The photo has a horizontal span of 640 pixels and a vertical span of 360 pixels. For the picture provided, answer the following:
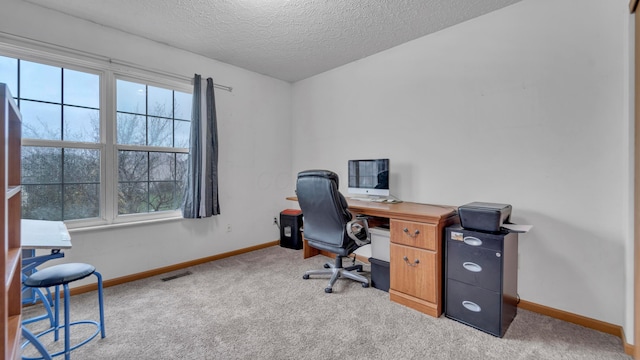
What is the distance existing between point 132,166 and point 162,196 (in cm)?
44

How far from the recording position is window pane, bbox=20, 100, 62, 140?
7.40ft

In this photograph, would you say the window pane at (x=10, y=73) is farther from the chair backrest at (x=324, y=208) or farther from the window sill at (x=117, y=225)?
the chair backrest at (x=324, y=208)

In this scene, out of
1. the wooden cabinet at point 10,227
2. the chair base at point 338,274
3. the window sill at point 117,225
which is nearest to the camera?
the wooden cabinet at point 10,227

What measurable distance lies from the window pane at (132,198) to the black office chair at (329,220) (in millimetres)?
1718

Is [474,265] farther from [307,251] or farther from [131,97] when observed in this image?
[131,97]

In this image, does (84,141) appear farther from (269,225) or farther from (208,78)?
(269,225)

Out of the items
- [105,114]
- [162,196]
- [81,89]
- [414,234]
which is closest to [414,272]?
[414,234]

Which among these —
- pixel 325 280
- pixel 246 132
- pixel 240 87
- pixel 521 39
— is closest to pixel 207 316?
pixel 325 280

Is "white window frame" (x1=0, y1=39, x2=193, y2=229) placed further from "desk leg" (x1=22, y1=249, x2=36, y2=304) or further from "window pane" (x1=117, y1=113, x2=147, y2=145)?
"desk leg" (x1=22, y1=249, x2=36, y2=304)

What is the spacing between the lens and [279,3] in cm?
220

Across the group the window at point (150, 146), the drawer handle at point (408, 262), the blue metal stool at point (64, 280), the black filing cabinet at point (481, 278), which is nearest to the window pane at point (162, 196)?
the window at point (150, 146)

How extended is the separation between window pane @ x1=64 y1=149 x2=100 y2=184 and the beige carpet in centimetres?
104

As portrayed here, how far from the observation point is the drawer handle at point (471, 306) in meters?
1.88

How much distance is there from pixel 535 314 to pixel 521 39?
214cm
